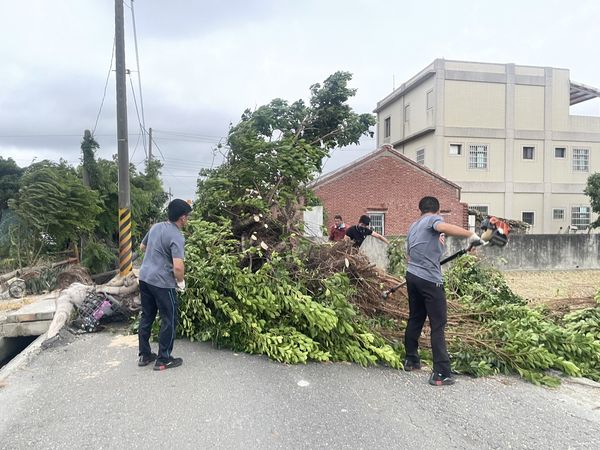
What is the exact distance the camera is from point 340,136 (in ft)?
29.1

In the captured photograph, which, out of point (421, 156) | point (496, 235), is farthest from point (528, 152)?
point (496, 235)

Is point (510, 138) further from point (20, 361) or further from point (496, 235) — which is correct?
point (20, 361)

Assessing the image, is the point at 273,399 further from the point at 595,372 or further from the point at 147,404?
the point at 595,372

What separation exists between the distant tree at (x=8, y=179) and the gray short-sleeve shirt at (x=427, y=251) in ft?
57.4

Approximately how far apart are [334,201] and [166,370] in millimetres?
17545

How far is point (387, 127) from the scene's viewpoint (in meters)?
33.9

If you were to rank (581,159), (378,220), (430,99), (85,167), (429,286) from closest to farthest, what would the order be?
(429,286) < (85,167) < (378,220) < (430,99) < (581,159)

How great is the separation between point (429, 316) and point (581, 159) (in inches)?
1160

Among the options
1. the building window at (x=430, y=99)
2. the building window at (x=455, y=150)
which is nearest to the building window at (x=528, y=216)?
the building window at (x=455, y=150)

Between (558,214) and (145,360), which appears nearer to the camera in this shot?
(145,360)

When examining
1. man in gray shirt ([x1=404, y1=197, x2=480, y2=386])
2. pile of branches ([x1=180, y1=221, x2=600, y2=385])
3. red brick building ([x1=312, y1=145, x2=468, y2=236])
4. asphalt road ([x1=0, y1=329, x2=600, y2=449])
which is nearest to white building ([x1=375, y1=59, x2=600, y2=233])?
red brick building ([x1=312, y1=145, x2=468, y2=236])

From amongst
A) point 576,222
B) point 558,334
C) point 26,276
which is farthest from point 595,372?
point 576,222

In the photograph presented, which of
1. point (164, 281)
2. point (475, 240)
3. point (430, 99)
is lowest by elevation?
point (164, 281)

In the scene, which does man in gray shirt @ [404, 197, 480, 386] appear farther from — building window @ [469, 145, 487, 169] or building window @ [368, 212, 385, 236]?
building window @ [469, 145, 487, 169]
